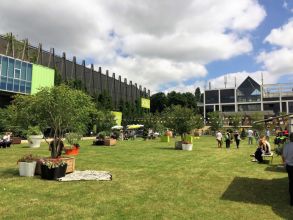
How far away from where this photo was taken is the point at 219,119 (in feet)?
218

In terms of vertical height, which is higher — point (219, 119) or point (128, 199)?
point (219, 119)

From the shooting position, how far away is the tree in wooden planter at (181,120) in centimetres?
2588

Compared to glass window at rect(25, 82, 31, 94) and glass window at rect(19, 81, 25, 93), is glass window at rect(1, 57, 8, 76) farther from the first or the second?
glass window at rect(25, 82, 31, 94)

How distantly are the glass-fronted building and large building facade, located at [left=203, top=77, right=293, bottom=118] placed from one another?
235ft

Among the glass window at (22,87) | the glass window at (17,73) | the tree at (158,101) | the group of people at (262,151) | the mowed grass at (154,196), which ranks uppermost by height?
the tree at (158,101)

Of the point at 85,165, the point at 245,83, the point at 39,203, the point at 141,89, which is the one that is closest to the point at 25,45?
the point at 85,165

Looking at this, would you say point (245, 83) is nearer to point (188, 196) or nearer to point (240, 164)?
point (240, 164)

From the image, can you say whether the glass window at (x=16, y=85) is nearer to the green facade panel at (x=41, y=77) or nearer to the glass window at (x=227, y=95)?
the green facade panel at (x=41, y=77)

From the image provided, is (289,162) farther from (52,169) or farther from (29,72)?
(29,72)

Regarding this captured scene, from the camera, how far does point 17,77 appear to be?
44750 mm

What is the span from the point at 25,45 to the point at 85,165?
144ft

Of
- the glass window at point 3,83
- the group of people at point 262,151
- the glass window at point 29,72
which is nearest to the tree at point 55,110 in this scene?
the group of people at point 262,151

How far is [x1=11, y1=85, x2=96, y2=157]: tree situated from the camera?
12.4 m

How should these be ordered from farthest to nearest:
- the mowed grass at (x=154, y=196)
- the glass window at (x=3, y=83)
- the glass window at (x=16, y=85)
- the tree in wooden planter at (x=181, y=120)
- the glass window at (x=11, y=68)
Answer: the glass window at (x=16, y=85)
the glass window at (x=11, y=68)
the glass window at (x=3, y=83)
the tree in wooden planter at (x=181, y=120)
the mowed grass at (x=154, y=196)
